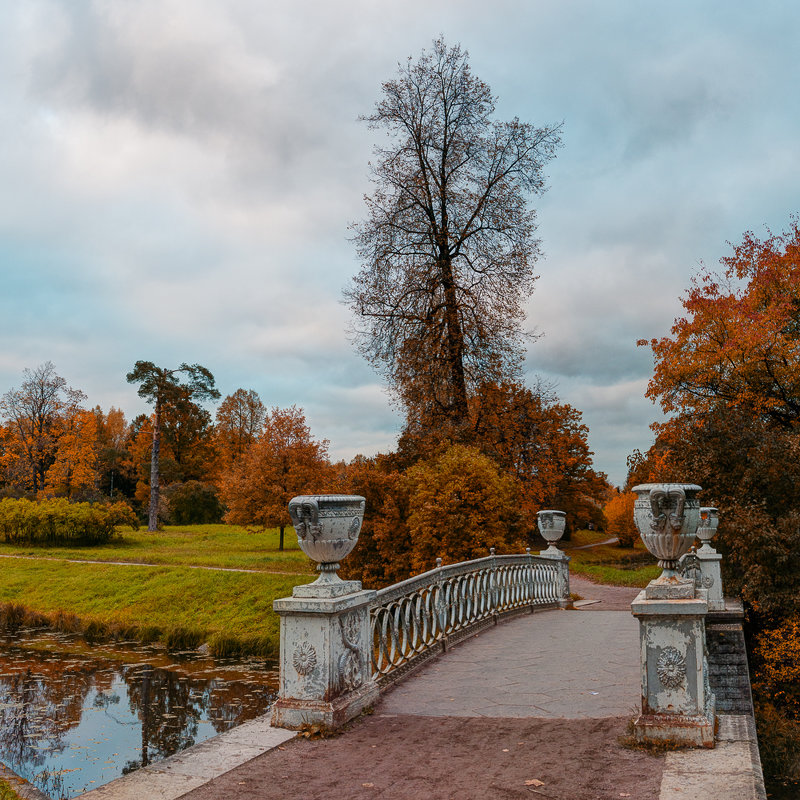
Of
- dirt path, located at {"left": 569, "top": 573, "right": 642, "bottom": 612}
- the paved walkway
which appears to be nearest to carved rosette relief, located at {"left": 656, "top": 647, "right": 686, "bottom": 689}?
the paved walkway

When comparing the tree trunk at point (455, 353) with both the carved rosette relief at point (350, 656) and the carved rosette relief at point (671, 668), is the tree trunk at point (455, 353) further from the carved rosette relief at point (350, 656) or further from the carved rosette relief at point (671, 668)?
the carved rosette relief at point (671, 668)

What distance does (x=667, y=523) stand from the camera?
520 centimetres

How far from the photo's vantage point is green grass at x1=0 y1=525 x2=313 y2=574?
79.9ft

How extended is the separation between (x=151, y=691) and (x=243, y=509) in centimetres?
1765

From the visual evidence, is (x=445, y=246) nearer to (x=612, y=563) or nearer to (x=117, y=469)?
(x=612, y=563)

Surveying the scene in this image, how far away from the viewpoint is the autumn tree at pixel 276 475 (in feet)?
95.9

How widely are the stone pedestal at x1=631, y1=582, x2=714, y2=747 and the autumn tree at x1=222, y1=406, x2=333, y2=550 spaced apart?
76.0ft

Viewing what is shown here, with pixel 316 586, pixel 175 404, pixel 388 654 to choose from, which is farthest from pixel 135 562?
pixel 175 404

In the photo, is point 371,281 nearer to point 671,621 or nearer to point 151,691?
point 151,691

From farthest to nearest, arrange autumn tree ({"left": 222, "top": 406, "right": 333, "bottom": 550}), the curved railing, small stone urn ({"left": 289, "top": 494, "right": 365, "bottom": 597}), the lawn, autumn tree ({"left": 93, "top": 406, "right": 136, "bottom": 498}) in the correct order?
autumn tree ({"left": 93, "top": 406, "right": 136, "bottom": 498}), autumn tree ({"left": 222, "top": 406, "right": 333, "bottom": 550}), the lawn, the curved railing, small stone urn ({"left": 289, "top": 494, "right": 365, "bottom": 597})

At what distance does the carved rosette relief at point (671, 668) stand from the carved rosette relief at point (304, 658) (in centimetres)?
244

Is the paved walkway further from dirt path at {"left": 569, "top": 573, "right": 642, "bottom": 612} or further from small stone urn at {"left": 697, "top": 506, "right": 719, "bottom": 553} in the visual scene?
dirt path at {"left": 569, "top": 573, "right": 642, "bottom": 612}

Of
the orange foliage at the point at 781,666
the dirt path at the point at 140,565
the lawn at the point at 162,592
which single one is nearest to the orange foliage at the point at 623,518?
the lawn at the point at 162,592

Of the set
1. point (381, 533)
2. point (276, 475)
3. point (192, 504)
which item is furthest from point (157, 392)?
point (381, 533)
